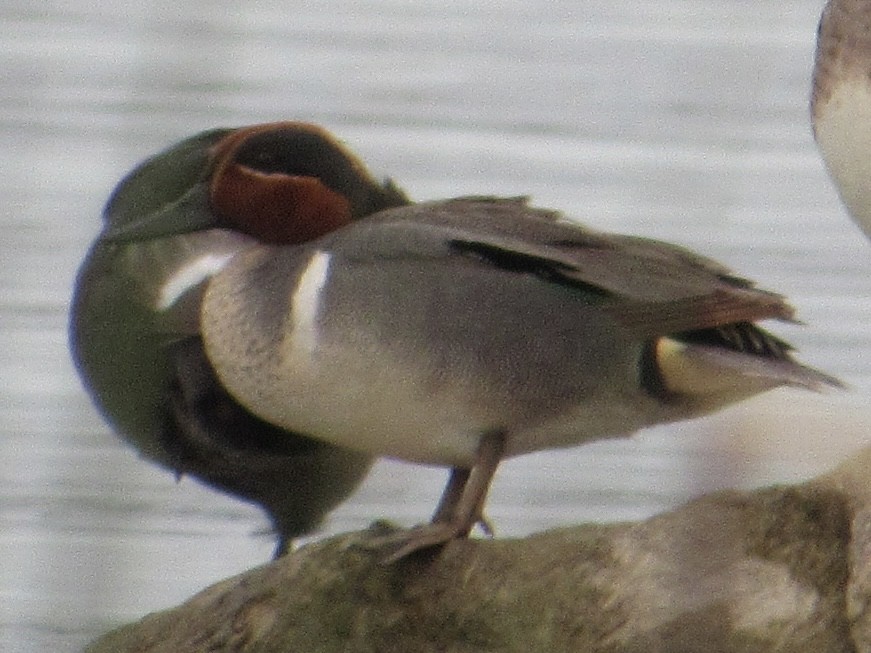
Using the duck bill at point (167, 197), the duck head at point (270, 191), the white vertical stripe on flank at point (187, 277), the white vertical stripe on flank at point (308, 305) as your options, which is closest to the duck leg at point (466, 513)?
the white vertical stripe on flank at point (308, 305)

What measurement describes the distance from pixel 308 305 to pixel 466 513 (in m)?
0.37

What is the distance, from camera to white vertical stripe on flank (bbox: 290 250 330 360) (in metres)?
2.24

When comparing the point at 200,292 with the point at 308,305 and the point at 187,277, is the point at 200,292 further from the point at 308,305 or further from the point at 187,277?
the point at 308,305

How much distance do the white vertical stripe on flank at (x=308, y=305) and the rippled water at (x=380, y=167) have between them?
0.22 m

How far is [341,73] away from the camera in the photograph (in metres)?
1.69

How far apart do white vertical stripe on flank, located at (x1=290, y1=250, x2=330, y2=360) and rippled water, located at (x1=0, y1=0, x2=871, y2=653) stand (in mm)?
219

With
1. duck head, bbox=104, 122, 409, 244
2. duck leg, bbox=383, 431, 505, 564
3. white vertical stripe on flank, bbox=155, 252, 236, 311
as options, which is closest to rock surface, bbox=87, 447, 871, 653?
duck leg, bbox=383, 431, 505, 564

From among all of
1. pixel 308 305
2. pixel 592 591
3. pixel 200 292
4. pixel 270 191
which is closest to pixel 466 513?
pixel 592 591

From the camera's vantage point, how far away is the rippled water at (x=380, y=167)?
33.4 inches

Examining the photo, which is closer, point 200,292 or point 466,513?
point 466,513

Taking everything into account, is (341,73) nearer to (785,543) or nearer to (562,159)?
(785,543)

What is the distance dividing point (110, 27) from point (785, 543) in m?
0.99

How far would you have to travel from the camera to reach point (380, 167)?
1.78 m

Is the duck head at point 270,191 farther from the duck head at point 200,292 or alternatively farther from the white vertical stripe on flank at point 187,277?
the white vertical stripe on flank at point 187,277
